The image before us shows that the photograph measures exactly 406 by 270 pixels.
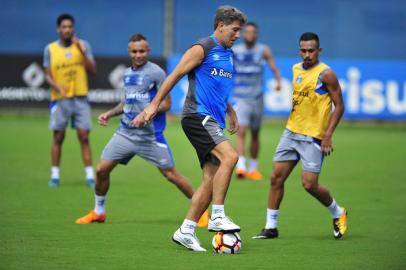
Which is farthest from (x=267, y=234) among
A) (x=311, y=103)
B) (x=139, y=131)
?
(x=139, y=131)

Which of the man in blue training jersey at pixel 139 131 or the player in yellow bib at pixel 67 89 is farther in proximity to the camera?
the player in yellow bib at pixel 67 89

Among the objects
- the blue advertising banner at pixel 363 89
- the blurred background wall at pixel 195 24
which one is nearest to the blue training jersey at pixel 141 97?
the blue advertising banner at pixel 363 89

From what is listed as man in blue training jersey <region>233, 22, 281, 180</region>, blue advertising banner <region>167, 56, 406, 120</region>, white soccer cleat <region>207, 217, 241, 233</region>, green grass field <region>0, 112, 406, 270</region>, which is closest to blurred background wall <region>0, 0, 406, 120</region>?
blue advertising banner <region>167, 56, 406, 120</region>

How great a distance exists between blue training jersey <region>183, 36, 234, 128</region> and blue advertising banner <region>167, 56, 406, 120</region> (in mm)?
14537

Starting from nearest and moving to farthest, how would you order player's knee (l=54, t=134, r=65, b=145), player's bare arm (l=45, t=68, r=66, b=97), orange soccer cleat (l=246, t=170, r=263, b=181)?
player's bare arm (l=45, t=68, r=66, b=97)
player's knee (l=54, t=134, r=65, b=145)
orange soccer cleat (l=246, t=170, r=263, b=181)

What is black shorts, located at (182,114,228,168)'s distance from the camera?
9.05m

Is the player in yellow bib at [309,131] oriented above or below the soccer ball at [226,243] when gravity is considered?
above

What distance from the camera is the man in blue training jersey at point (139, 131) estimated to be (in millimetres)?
10805

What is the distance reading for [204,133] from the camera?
906cm

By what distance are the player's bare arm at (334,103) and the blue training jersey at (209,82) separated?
1272mm

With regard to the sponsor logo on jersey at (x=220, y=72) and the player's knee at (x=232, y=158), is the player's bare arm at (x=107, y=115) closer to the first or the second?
the sponsor logo on jersey at (x=220, y=72)

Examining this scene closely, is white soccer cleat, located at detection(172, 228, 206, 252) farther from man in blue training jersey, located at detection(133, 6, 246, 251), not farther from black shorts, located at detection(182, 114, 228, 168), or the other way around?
black shorts, located at detection(182, 114, 228, 168)

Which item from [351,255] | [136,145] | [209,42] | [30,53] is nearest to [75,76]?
[136,145]

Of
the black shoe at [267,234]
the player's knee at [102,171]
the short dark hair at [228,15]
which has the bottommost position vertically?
the black shoe at [267,234]
